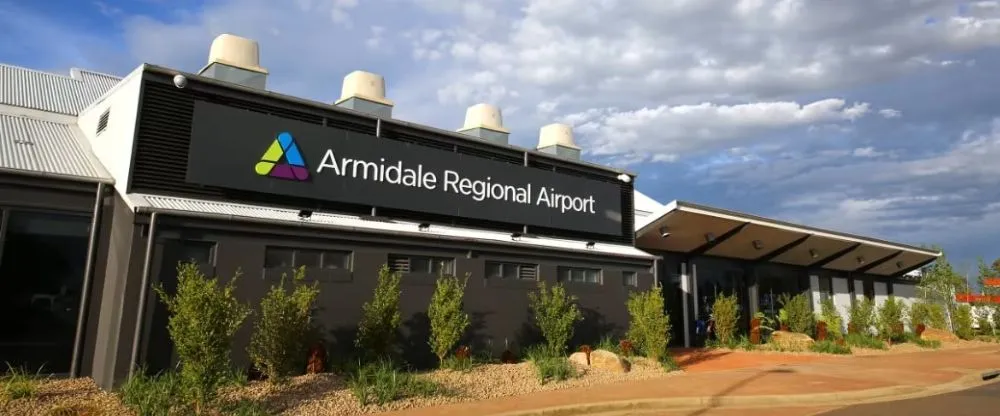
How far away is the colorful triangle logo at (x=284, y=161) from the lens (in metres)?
13.5

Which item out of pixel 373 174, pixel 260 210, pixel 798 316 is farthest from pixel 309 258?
pixel 798 316

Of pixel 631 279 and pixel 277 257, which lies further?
pixel 631 279

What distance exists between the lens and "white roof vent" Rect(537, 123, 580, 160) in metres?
21.5

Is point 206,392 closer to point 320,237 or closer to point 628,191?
point 320,237

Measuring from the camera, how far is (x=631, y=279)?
19.6 m

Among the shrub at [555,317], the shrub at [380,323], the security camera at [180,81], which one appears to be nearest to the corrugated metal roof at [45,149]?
the security camera at [180,81]

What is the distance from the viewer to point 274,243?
1266 centimetres

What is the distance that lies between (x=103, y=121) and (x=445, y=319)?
29.1 feet

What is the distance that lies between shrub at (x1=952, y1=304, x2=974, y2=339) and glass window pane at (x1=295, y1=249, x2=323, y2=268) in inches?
1183

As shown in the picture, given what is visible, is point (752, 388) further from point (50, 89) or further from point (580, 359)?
point (50, 89)

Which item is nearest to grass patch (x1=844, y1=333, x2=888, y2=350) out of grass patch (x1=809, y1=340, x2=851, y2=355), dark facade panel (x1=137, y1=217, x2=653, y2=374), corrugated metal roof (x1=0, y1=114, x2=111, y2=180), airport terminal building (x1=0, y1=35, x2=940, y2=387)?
grass patch (x1=809, y1=340, x2=851, y2=355)

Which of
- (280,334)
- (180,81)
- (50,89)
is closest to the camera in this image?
(280,334)

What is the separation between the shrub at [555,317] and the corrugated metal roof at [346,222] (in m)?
1.54

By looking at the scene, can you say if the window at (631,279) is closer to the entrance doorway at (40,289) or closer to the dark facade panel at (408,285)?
the dark facade panel at (408,285)
